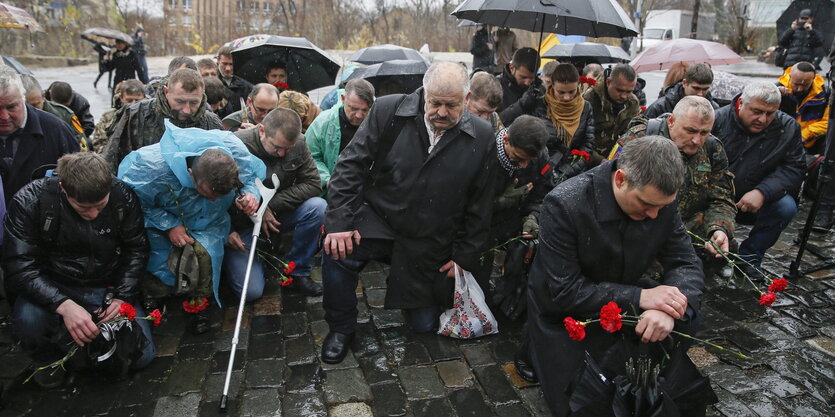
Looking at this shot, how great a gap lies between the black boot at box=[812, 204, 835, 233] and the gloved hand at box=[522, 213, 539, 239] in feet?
13.2

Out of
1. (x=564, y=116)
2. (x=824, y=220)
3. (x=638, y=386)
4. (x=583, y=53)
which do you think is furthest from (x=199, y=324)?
(x=583, y=53)

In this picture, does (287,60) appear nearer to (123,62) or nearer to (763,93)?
(763,93)

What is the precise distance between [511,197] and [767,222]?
2.55 m

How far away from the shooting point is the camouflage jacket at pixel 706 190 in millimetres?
4086

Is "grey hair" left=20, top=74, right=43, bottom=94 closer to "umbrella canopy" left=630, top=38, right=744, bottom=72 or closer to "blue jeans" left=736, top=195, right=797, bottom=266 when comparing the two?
"blue jeans" left=736, top=195, right=797, bottom=266

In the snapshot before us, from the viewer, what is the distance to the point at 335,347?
3.49 metres

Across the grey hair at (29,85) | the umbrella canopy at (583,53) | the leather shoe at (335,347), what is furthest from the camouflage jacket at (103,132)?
the umbrella canopy at (583,53)

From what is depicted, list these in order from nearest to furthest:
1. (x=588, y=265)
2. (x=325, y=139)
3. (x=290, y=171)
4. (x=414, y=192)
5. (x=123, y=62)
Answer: (x=588, y=265) → (x=414, y=192) → (x=290, y=171) → (x=325, y=139) → (x=123, y=62)

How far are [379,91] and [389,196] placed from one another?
10.0ft

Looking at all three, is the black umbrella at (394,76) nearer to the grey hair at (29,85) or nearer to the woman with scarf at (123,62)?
the grey hair at (29,85)

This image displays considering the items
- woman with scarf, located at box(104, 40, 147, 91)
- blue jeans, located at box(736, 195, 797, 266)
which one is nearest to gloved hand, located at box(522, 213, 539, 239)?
blue jeans, located at box(736, 195, 797, 266)

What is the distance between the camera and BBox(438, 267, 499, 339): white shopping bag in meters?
3.70

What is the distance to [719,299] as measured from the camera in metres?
4.45

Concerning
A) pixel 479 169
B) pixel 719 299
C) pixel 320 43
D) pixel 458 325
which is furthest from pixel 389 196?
pixel 320 43
